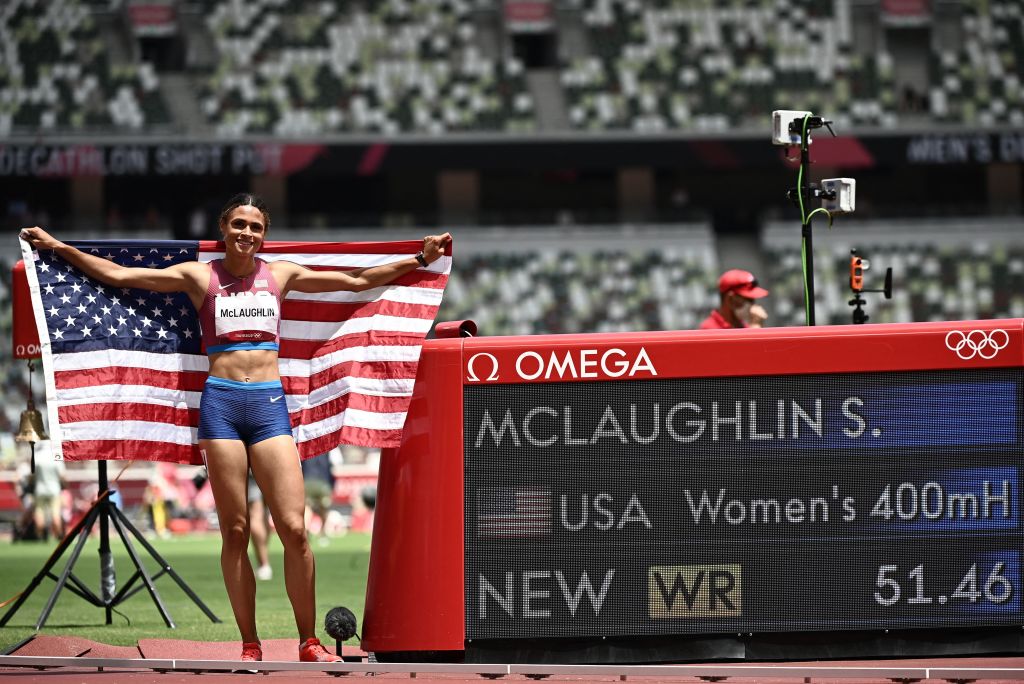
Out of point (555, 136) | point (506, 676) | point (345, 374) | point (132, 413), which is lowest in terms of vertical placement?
point (506, 676)

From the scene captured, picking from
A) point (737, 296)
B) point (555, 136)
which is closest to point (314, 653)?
point (737, 296)

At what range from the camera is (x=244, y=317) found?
6398mm

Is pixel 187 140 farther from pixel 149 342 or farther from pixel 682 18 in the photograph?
pixel 149 342

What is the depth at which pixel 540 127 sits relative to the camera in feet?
120

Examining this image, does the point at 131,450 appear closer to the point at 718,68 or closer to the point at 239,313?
the point at 239,313

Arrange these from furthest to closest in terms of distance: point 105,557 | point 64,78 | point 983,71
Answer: point 983,71 → point 64,78 → point 105,557

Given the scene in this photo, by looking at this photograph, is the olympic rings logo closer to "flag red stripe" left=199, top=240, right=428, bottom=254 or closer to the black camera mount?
the black camera mount

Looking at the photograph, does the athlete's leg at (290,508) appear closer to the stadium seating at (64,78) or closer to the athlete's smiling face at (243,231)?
the athlete's smiling face at (243,231)

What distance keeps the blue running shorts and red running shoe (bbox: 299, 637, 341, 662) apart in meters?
0.87

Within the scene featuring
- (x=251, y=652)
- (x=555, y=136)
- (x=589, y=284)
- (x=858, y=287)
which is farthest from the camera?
(x=555, y=136)

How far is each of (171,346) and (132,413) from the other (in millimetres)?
340

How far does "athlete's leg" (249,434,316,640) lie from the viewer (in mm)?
6312

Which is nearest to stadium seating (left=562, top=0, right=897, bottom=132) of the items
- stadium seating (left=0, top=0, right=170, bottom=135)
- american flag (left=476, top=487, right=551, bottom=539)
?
stadium seating (left=0, top=0, right=170, bottom=135)

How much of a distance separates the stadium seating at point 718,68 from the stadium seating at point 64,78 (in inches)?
407
